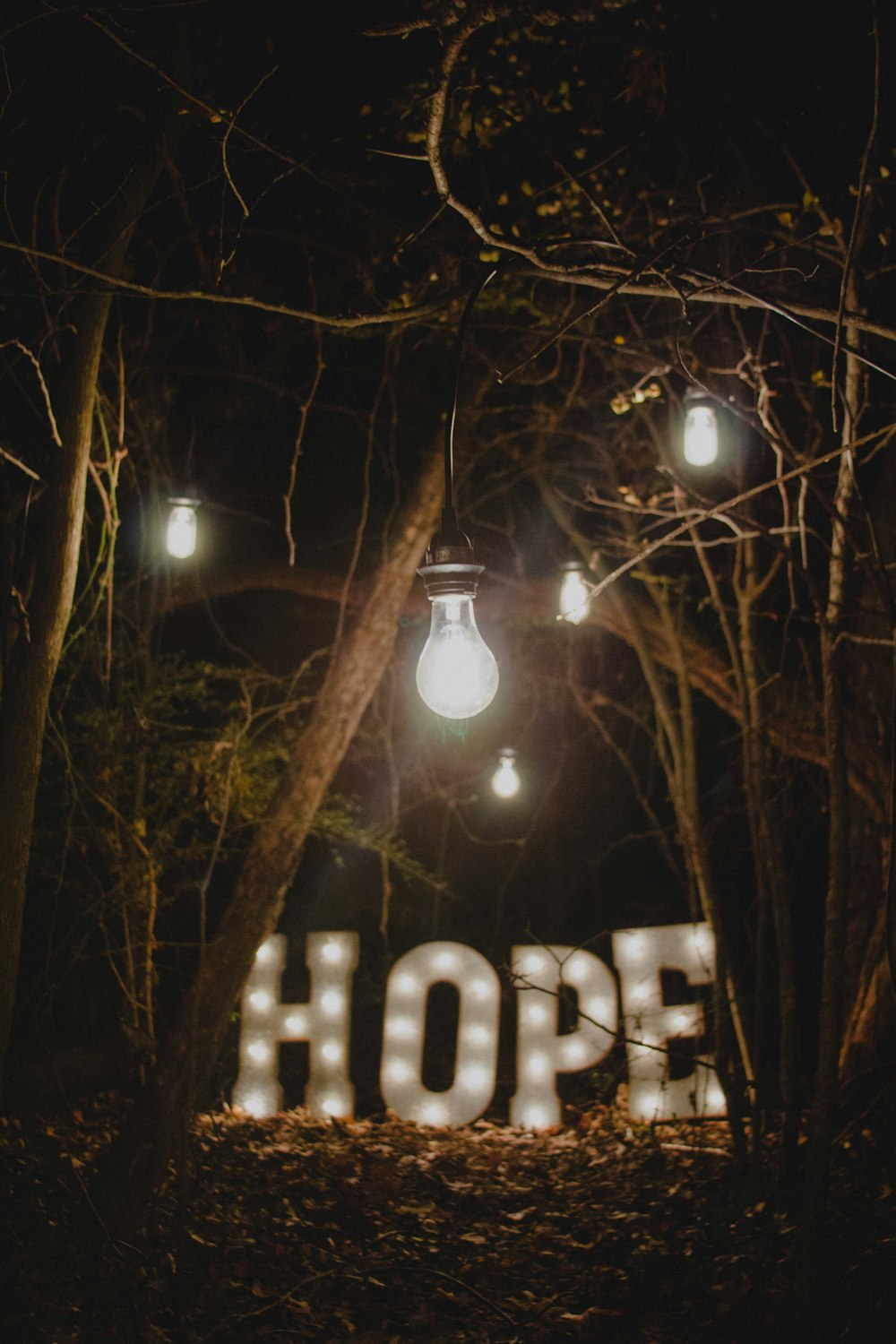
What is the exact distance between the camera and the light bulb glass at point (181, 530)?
269 inches

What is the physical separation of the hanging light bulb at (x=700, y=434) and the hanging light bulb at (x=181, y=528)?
11.0ft

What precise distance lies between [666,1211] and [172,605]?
223 inches

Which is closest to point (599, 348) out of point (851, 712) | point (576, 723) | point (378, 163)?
point (378, 163)

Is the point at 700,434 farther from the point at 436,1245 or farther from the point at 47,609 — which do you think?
the point at 436,1245

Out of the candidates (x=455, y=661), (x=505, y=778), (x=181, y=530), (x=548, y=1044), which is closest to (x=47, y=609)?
(x=455, y=661)

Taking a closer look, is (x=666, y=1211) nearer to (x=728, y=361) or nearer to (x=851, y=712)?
(x=851, y=712)

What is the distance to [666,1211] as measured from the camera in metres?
5.80

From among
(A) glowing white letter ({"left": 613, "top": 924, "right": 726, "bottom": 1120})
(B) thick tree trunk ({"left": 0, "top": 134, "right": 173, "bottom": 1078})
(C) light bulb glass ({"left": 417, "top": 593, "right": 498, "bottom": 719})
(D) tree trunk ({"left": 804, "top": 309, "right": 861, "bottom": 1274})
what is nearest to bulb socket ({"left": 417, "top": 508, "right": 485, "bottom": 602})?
(C) light bulb glass ({"left": 417, "top": 593, "right": 498, "bottom": 719})

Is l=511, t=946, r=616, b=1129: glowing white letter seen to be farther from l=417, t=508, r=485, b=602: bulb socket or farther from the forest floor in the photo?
l=417, t=508, r=485, b=602: bulb socket

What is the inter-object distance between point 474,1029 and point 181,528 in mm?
4216

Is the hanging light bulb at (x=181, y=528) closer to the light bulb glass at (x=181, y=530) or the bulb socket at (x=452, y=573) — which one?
the light bulb glass at (x=181, y=530)

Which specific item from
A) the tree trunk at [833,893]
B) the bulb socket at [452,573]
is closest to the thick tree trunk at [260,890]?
the tree trunk at [833,893]

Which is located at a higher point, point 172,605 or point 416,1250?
point 172,605

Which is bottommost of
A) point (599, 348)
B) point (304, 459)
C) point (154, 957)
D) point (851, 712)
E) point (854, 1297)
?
point (854, 1297)
